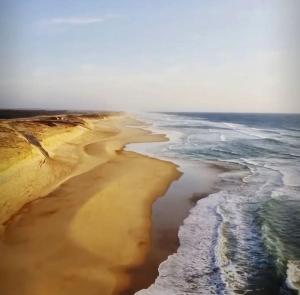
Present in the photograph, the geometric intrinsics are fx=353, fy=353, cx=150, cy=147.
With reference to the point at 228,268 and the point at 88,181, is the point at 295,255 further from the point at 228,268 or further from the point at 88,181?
the point at 88,181

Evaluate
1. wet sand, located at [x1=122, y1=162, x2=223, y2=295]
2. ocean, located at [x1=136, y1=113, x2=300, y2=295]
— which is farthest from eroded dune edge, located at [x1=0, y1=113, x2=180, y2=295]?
ocean, located at [x1=136, y1=113, x2=300, y2=295]

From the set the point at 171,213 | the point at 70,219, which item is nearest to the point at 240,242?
the point at 171,213

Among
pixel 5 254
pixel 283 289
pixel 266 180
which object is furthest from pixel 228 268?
pixel 266 180

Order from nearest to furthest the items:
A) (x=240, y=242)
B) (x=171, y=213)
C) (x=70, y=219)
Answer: (x=240, y=242)
(x=70, y=219)
(x=171, y=213)

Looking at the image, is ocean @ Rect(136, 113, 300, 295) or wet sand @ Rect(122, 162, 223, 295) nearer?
ocean @ Rect(136, 113, 300, 295)

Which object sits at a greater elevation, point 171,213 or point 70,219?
point 70,219

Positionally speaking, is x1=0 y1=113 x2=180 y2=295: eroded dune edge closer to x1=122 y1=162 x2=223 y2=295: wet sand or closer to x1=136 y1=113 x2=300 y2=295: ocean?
x1=122 y1=162 x2=223 y2=295: wet sand

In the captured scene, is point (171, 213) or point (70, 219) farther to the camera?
point (171, 213)

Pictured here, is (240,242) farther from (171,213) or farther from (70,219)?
(70,219)

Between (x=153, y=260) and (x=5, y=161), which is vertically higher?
(x=5, y=161)
